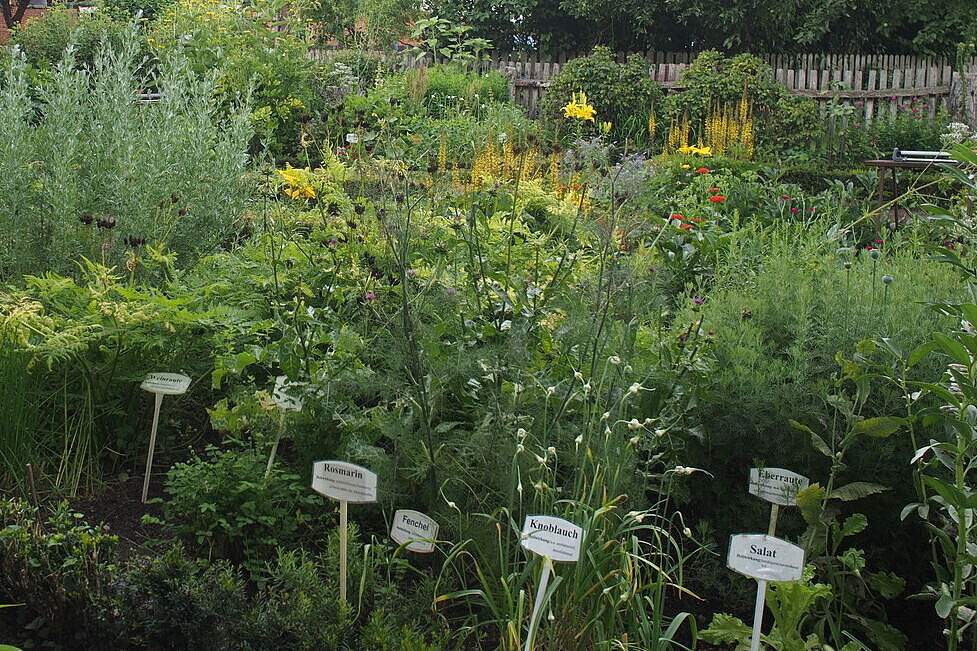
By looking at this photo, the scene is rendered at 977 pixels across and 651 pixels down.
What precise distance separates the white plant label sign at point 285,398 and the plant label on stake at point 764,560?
1.32 metres

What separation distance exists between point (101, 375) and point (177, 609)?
4.34 ft

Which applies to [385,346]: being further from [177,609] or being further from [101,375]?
[101,375]

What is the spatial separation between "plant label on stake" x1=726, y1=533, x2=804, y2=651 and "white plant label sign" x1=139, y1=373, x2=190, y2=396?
1754mm

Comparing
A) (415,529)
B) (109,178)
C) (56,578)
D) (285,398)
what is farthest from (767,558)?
(109,178)

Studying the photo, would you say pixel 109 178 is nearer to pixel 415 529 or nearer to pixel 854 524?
pixel 415 529

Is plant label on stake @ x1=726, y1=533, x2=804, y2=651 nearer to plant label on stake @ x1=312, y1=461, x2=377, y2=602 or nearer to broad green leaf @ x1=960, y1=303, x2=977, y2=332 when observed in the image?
broad green leaf @ x1=960, y1=303, x2=977, y2=332

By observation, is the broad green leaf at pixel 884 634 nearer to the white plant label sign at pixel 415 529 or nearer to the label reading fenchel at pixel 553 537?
the label reading fenchel at pixel 553 537

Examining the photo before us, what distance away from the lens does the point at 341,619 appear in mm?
2324

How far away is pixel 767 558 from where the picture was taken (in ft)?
7.49

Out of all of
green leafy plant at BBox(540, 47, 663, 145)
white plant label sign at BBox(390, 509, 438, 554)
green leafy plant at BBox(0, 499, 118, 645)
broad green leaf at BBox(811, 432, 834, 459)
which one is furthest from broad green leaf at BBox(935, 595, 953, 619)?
green leafy plant at BBox(540, 47, 663, 145)

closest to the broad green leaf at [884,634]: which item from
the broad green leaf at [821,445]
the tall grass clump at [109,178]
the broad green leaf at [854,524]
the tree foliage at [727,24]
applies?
the broad green leaf at [854,524]

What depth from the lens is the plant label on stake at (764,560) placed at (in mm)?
2260

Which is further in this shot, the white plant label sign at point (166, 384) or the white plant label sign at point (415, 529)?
the white plant label sign at point (166, 384)

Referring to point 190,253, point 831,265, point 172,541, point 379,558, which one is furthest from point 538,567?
point 190,253
